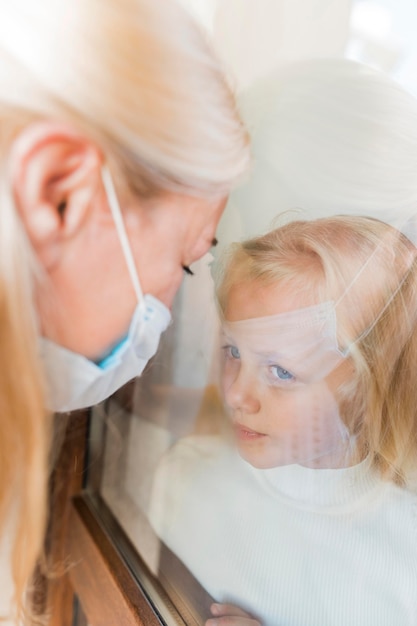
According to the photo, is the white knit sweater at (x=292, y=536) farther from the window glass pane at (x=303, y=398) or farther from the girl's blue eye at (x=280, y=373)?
the girl's blue eye at (x=280, y=373)

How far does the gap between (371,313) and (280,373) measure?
0.14m

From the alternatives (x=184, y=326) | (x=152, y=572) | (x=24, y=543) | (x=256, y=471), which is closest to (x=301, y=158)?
(x=184, y=326)

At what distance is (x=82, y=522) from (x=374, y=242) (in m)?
0.90

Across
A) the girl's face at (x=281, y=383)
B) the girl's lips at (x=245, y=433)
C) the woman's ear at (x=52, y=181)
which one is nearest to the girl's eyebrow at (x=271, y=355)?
the girl's face at (x=281, y=383)

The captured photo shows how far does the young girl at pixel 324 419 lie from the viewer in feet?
2.19

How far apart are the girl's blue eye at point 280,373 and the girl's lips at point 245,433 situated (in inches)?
4.4

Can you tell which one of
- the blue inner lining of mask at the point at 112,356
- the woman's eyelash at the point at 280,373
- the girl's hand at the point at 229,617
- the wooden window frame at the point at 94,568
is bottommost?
the wooden window frame at the point at 94,568

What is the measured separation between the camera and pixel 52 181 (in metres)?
0.58

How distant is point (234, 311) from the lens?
0.81 meters

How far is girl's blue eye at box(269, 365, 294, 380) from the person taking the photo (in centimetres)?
76

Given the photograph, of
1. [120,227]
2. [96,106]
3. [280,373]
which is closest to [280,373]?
[280,373]

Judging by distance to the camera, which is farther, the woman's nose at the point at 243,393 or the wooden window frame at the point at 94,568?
the wooden window frame at the point at 94,568

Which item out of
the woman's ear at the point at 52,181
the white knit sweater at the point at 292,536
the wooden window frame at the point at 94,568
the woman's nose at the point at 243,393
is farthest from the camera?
the wooden window frame at the point at 94,568

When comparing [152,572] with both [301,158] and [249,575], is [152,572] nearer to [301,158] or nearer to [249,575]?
[249,575]
